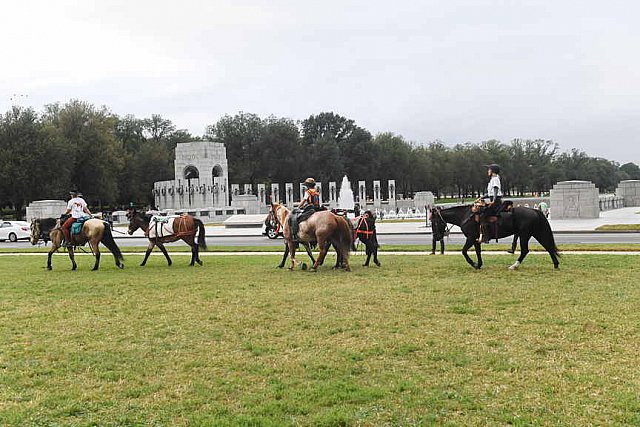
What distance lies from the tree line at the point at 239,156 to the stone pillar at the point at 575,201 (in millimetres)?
52033

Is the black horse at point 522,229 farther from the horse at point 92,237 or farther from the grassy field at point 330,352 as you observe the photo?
the horse at point 92,237

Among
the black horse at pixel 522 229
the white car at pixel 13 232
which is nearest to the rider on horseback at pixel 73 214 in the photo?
the black horse at pixel 522 229

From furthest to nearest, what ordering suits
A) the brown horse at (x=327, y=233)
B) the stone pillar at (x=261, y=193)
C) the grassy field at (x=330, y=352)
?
the stone pillar at (x=261, y=193)
the brown horse at (x=327, y=233)
the grassy field at (x=330, y=352)

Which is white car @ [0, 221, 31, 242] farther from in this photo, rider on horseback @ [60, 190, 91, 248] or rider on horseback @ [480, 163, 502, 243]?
rider on horseback @ [480, 163, 502, 243]

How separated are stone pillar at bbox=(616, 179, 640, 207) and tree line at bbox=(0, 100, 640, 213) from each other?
4166cm

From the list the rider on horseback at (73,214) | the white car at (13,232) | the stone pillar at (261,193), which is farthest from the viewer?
the stone pillar at (261,193)

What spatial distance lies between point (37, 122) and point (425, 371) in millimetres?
74030

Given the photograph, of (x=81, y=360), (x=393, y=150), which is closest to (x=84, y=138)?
(x=393, y=150)

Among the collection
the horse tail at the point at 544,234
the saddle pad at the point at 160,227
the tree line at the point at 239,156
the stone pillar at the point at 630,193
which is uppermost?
the tree line at the point at 239,156

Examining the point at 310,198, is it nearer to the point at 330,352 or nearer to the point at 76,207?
the point at 76,207

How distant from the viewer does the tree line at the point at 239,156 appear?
66.0m

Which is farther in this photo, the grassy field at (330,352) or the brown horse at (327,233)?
the brown horse at (327,233)

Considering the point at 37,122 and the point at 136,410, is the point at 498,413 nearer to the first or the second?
the point at 136,410

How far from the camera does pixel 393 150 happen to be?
10162 cm
